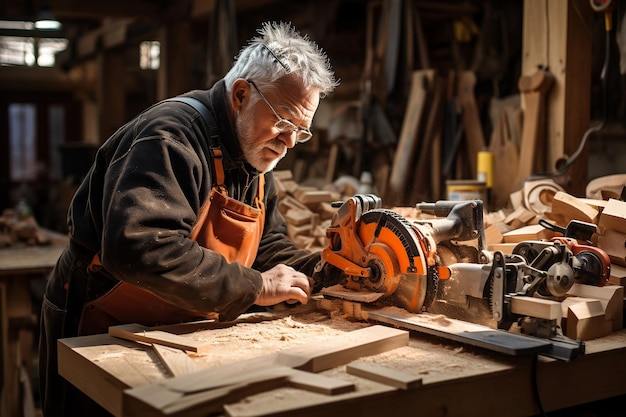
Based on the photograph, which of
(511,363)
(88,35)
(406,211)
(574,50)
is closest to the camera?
(511,363)

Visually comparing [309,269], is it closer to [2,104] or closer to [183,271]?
[183,271]

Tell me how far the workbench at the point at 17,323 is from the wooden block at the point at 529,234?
3211 mm

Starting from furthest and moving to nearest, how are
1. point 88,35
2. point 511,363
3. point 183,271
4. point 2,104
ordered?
point 2,104 → point 88,35 → point 183,271 → point 511,363

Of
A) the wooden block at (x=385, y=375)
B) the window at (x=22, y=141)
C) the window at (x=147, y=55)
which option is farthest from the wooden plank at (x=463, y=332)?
the window at (x=22, y=141)

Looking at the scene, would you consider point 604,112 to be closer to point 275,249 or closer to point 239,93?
point 275,249

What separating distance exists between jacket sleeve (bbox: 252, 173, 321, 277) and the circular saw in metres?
0.19

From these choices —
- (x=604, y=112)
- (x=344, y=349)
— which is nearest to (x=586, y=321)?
(x=344, y=349)

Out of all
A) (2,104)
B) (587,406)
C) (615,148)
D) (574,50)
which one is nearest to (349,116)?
(615,148)

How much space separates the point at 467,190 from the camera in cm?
453

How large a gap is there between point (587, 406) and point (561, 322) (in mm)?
390

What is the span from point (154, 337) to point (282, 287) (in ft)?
1.69

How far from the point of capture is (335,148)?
7383 millimetres

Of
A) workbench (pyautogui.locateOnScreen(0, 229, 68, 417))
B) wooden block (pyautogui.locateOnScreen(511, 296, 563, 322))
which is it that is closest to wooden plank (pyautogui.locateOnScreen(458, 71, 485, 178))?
workbench (pyautogui.locateOnScreen(0, 229, 68, 417))

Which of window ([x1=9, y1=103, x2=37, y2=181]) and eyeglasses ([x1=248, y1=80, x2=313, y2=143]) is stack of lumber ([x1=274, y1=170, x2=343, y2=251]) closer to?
eyeglasses ([x1=248, y1=80, x2=313, y2=143])
